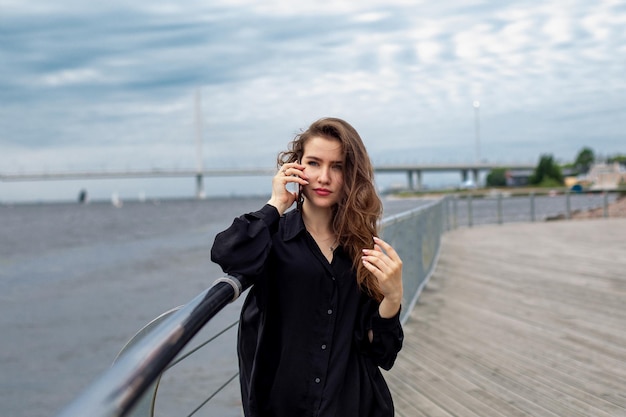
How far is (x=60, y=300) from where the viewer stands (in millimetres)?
21156

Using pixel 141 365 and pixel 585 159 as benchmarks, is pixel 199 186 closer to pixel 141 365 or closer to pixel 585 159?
pixel 585 159

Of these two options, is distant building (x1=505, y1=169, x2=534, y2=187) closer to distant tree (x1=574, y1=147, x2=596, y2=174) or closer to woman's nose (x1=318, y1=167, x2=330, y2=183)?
distant tree (x1=574, y1=147, x2=596, y2=174)

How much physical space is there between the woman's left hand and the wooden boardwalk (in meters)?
2.21

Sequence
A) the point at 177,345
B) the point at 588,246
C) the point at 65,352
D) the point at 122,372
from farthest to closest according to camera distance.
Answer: the point at 65,352
the point at 588,246
the point at 177,345
the point at 122,372

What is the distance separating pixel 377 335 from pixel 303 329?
186 millimetres

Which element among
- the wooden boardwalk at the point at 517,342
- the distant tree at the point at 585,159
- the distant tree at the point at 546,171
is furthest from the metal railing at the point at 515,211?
the distant tree at the point at 585,159

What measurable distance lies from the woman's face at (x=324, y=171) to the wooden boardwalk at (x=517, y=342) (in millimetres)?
2238

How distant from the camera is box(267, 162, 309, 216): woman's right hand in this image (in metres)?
1.95

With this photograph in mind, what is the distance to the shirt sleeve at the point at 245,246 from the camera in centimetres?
183

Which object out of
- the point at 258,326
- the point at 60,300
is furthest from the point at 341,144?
the point at 60,300

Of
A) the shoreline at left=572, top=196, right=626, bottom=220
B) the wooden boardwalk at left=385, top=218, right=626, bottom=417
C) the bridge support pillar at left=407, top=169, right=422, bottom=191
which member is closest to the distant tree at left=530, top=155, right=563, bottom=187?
the bridge support pillar at left=407, top=169, right=422, bottom=191

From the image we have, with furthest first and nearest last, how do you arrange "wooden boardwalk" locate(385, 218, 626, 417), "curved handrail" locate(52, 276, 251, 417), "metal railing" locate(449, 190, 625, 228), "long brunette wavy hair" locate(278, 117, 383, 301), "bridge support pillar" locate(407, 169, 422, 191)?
"bridge support pillar" locate(407, 169, 422, 191) < "metal railing" locate(449, 190, 625, 228) < "wooden boardwalk" locate(385, 218, 626, 417) < "long brunette wavy hair" locate(278, 117, 383, 301) < "curved handrail" locate(52, 276, 251, 417)

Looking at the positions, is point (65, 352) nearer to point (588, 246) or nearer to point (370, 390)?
point (588, 246)

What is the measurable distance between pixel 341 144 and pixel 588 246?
12573 mm
